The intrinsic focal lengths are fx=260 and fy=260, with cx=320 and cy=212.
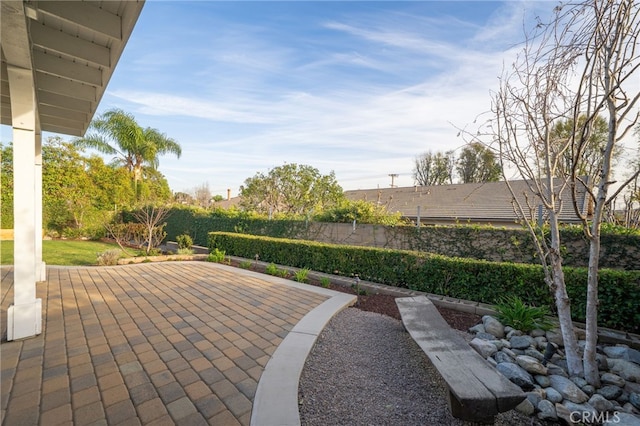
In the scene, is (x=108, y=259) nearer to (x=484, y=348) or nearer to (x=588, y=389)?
(x=484, y=348)

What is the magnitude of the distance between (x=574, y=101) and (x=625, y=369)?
9.25 ft

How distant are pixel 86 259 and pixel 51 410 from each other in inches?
321

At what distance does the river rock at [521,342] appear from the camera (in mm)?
2989

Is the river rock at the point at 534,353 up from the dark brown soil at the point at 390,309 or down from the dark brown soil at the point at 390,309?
up

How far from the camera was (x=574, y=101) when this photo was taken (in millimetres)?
2842

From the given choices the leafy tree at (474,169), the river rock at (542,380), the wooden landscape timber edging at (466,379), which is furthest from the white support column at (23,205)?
the leafy tree at (474,169)

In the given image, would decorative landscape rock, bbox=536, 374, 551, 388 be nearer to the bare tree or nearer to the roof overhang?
the bare tree

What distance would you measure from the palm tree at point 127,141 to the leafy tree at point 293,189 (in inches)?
301

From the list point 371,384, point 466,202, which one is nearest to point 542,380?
point 371,384

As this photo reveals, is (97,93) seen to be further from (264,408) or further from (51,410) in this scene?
(264,408)

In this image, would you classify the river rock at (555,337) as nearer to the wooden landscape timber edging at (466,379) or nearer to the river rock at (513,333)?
the river rock at (513,333)

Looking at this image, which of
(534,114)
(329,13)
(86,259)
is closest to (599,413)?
(534,114)

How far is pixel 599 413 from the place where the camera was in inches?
81.6

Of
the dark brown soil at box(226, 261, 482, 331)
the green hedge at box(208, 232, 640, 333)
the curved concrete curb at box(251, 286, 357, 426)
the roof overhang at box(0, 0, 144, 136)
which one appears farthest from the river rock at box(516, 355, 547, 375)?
the roof overhang at box(0, 0, 144, 136)
